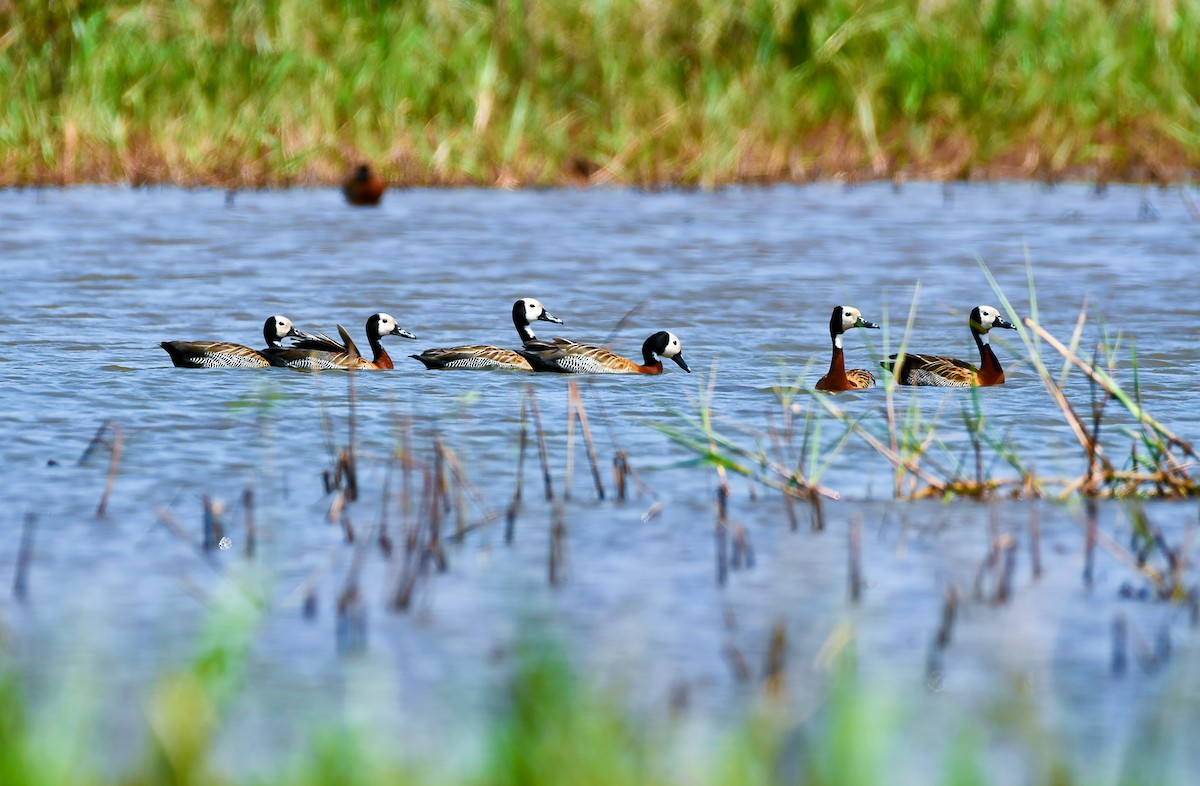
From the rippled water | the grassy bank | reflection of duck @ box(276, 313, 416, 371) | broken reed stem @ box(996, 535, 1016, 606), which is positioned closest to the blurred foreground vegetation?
the rippled water

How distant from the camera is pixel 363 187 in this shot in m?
17.5

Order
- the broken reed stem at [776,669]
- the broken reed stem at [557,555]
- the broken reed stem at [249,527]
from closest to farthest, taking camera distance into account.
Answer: the broken reed stem at [776,669] < the broken reed stem at [557,555] < the broken reed stem at [249,527]

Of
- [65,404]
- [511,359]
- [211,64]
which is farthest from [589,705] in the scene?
[211,64]

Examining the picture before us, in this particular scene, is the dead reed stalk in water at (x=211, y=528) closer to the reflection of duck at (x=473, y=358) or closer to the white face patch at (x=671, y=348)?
the reflection of duck at (x=473, y=358)

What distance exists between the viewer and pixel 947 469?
7.62 metres

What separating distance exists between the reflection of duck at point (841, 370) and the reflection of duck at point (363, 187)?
24.4ft

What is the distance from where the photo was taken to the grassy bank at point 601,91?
17.6 metres

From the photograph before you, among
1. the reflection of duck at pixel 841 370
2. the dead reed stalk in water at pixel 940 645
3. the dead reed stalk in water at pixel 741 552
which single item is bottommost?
the dead reed stalk in water at pixel 940 645

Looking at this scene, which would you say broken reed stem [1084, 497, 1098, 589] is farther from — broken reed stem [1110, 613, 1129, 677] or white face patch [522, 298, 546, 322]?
white face patch [522, 298, 546, 322]

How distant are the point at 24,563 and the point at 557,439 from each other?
105 inches

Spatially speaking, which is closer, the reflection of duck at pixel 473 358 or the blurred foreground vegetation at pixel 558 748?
the blurred foreground vegetation at pixel 558 748

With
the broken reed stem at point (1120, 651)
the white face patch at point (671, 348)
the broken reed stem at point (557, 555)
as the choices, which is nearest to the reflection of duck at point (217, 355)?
the white face patch at point (671, 348)

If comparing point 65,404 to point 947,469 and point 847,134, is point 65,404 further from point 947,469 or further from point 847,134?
point 847,134

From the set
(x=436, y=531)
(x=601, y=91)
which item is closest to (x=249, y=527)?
(x=436, y=531)
